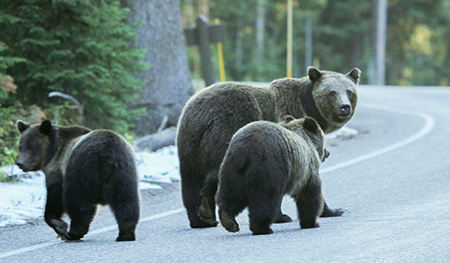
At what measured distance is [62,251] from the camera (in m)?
6.12

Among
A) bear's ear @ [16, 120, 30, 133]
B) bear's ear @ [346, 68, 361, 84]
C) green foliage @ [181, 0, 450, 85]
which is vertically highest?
bear's ear @ [346, 68, 361, 84]

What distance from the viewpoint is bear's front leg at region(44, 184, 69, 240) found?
647 cm

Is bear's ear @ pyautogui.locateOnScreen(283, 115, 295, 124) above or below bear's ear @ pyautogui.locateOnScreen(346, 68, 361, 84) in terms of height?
below

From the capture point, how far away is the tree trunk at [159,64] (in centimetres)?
1402

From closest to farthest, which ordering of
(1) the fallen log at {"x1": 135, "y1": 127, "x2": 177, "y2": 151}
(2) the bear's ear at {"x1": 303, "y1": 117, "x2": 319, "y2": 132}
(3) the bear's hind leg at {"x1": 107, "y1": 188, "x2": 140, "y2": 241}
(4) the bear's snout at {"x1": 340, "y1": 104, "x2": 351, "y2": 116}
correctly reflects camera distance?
(3) the bear's hind leg at {"x1": 107, "y1": 188, "x2": 140, "y2": 241}
(2) the bear's ear at {"x1": 303, "y1": 117, "x2": 319, "y2": 132}
(4) the bear's snout at {"x1": 340, "y1": 104, "x2": 351, "y2": 116}
(1) the fallen log at {"x1": 135, "y1": 127, "x2": 177, "y2": 151}

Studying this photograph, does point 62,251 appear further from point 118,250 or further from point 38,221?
point 38,221

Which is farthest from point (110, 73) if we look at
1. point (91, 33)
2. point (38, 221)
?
point (38, 221)

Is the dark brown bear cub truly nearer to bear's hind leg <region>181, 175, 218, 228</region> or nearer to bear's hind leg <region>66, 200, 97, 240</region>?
bear's hind leg <region>181, 175, 218, 228</region>

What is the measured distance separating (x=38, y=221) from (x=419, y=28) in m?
45.4

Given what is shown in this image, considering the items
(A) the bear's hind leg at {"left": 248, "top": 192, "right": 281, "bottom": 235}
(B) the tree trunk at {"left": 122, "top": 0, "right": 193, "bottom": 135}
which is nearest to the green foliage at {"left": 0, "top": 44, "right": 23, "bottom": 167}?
(B) the tree trunk at {"left": 122, "top": 0, "right": 193, "bottom": 135}

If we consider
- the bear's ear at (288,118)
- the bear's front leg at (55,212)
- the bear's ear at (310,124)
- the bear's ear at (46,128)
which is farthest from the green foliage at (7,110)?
the bear's ear at (310,124)

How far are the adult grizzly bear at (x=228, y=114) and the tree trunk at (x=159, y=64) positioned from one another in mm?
6610

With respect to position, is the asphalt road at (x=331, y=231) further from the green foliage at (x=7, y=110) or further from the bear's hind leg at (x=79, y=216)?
the green foliage at (x=7, y=110)

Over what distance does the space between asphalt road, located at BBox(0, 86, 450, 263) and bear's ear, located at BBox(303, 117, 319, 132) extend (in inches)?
35.1
